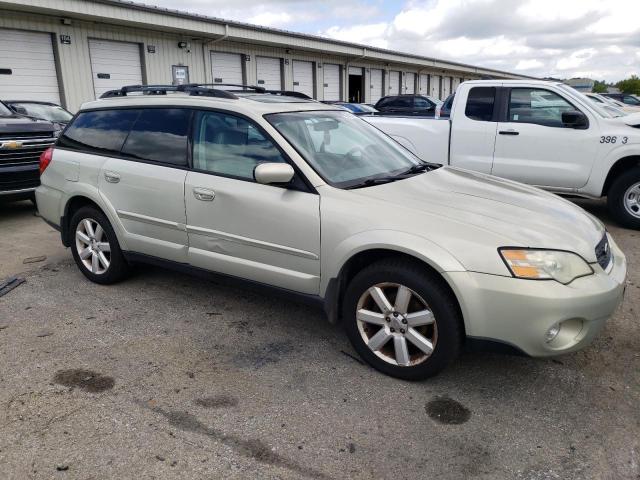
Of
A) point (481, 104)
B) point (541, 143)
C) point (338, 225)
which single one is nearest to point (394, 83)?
point (481, 104)

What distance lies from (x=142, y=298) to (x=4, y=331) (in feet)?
3.35

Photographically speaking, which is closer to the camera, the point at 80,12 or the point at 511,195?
the point at 511,195

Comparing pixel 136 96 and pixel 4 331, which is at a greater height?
pixel 136 96

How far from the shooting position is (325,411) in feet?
9.26

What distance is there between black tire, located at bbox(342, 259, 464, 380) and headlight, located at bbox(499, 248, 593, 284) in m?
0.37

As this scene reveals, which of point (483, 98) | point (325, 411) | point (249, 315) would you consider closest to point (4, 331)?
point (249, 315)

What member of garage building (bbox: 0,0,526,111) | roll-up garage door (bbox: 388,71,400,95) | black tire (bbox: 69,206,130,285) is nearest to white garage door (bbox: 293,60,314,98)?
garage building (bbox: 0,0,526,111)

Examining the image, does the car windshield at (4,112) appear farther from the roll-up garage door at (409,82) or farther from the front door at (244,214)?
the roll-up garage door at (409,82)

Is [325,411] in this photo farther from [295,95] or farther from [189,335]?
[295,95]

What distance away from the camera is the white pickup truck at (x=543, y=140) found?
643cm

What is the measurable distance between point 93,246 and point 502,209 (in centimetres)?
348

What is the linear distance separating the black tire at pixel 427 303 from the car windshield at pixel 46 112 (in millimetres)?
9815

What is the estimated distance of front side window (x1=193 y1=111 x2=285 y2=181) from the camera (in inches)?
140

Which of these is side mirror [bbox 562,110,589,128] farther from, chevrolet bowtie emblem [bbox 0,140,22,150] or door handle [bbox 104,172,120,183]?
chevrolet bowtie emblem [bbox 0,140,22,150]
